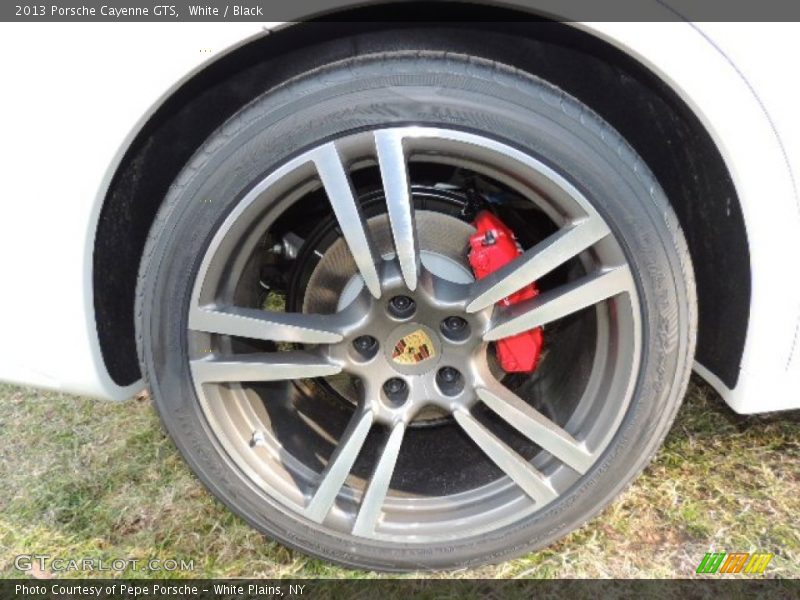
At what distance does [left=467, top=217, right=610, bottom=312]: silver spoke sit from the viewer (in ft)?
5.20

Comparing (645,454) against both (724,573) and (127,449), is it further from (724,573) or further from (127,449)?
(127,449)

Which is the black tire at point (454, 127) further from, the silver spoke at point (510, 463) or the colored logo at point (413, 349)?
the colored logo at point (413, 349)

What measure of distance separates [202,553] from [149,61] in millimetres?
1257

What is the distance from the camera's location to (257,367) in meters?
1.72

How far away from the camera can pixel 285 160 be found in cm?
156

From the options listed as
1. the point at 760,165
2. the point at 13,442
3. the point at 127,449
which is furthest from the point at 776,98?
the point at 13,442

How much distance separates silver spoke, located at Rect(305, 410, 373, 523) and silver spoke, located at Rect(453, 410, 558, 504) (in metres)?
0.21

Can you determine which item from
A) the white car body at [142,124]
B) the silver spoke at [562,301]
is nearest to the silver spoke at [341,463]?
the silver spoke at [562,301]

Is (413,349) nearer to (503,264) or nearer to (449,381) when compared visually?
(449,381)

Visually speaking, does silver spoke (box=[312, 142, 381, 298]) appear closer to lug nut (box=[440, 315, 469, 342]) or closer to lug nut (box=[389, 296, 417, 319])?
lug nut (box=[389, 296, 417, 319])

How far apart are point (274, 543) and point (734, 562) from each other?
115 cm

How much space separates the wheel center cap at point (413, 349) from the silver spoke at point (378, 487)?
0.45ft

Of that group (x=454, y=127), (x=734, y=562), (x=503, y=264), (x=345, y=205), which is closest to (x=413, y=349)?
(x=503, y=264)

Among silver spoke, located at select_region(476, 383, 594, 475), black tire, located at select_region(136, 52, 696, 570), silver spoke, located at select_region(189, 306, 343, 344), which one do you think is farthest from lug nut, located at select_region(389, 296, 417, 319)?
black tire, located at select_region(136, 52, 696, 570)
